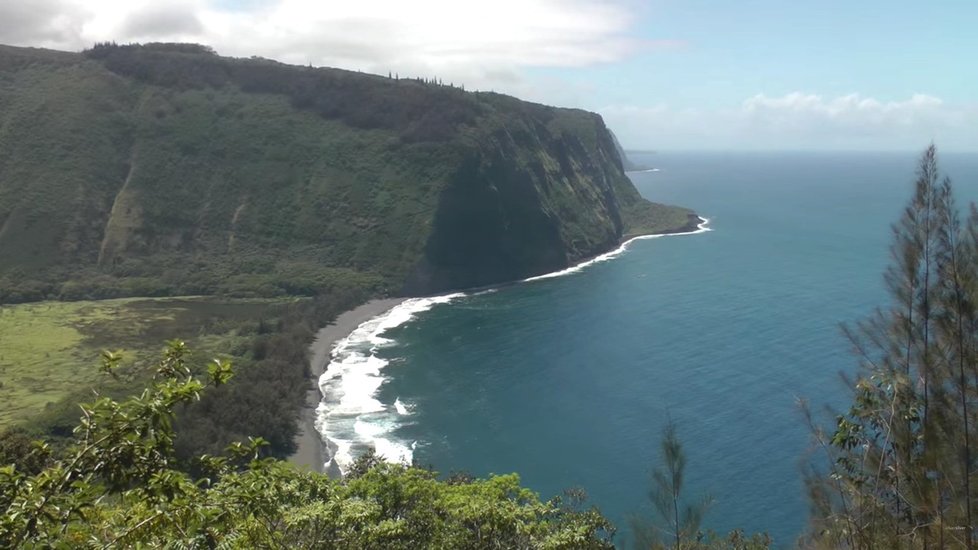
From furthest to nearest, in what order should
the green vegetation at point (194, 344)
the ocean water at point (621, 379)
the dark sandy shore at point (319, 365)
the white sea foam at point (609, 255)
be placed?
the white sea foam at point (609, 255) < the green vegetation at point (194, 344) < the dark sandy shore at point (319, 365) < the ocean water at point (621, 379)

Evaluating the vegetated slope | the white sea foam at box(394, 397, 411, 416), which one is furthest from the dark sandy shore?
the vegetated slope

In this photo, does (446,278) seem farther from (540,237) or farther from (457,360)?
(457,360)

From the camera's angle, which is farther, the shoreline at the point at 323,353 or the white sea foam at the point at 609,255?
the white sea foam at the point at 609,255

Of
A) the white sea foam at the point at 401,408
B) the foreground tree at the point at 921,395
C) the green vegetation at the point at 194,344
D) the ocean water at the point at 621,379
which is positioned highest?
the foreground tree at the point at 921,395

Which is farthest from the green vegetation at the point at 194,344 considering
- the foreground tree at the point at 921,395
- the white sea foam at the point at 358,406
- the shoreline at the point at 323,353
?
the foreground tree at the point at 921,395

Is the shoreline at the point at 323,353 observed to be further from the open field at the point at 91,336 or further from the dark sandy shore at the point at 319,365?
the open field at the point at 91,336

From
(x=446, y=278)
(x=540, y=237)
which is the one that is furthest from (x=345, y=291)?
(x=540, y=237)

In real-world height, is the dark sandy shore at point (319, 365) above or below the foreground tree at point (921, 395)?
below
